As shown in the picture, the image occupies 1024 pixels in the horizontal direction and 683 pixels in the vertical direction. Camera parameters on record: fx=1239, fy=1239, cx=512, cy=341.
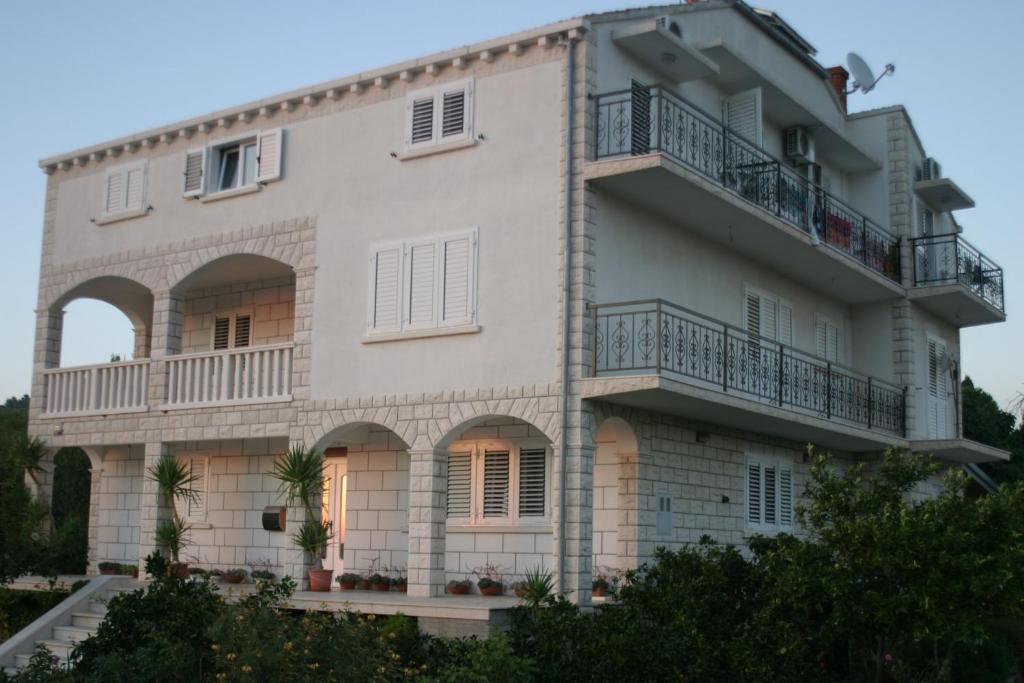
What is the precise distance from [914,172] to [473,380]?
13385mm

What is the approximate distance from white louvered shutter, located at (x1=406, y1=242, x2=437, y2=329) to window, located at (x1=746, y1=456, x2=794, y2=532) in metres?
6.61

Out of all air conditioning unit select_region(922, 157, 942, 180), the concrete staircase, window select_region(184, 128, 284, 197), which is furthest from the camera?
air conditioning unit select_region(922, 157, 942, 180)

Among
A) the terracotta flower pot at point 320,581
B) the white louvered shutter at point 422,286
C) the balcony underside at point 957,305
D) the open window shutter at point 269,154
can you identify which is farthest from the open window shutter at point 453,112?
the balcony underside at point 957,305

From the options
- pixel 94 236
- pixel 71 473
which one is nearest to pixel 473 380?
pixel 94 236

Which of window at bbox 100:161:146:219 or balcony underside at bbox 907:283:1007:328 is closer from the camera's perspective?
window at bbox 100:161:146:219

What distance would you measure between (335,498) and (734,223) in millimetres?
8588

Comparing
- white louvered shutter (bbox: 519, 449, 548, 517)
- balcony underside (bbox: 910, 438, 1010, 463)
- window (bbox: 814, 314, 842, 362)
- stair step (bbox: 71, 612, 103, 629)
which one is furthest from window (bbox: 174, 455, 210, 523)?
balcony underside (bbox: 910, 438, 1010, 463)

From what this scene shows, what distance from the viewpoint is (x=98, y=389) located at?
933 inches

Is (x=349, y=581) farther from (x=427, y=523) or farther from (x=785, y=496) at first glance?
(x=785, y=496)

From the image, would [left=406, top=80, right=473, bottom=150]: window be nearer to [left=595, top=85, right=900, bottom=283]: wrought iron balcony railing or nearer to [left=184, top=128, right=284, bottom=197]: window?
[left=595, top=85, right=900, bottom=283]: wrought iron balcony railing

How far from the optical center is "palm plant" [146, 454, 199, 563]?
21.2m

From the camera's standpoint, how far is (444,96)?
1952cm

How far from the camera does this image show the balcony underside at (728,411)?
56.0 feet

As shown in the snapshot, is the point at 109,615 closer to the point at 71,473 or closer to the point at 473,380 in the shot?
the point at 473,380
